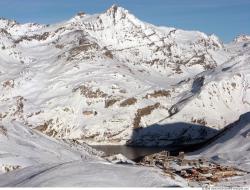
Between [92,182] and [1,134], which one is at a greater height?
[1,134]

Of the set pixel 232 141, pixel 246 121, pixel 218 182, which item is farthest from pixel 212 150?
pixel 218 182

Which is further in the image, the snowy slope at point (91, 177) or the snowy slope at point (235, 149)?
the snowy slope at point (235, 149)

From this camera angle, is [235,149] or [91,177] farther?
[235,149]

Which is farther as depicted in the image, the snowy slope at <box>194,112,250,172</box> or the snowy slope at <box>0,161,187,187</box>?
the snowy slope at <box>194,112,250,172</box>

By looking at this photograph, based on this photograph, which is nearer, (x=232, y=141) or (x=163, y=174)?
(x=163, y=174)

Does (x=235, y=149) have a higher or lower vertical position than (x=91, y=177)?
higher

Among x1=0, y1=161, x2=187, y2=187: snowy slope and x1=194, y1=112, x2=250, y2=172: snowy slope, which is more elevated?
x1=194, y1=112, x2=250, y2=172: snowy slope

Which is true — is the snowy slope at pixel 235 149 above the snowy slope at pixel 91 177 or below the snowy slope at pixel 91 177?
above

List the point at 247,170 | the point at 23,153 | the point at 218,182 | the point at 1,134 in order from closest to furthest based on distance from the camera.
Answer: the point at 218,182 → the point at 247,170 → the point at 23,153 → the point at 1,134

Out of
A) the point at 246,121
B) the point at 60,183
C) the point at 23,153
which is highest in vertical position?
the point at 246,121

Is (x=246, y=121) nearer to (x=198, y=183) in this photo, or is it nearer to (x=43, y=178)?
(x=198, y=183)

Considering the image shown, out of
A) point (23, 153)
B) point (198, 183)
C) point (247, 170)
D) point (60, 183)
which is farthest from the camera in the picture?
point (23, 153)
